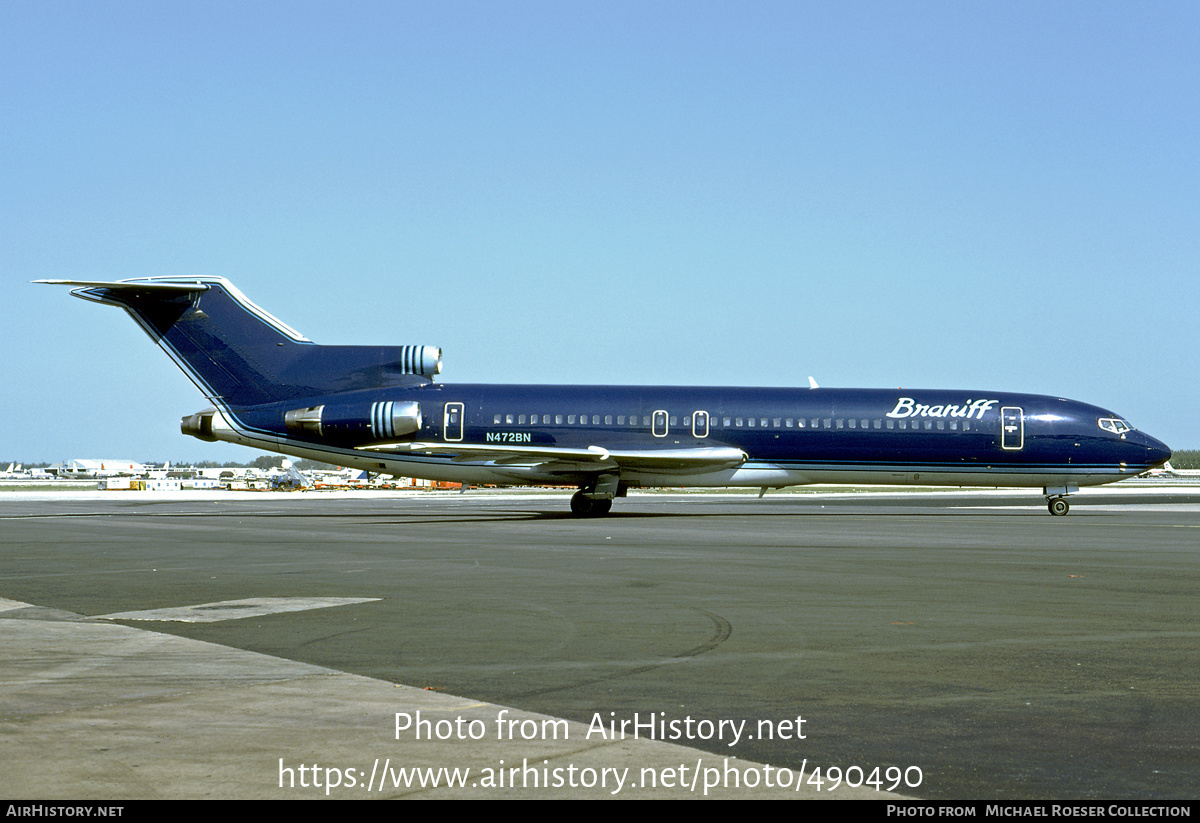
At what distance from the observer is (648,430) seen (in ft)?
111

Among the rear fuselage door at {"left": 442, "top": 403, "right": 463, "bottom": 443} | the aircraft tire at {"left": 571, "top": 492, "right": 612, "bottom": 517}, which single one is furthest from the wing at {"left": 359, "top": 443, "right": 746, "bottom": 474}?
the aircraft tire at {"left": 571, "top": 492, "right": 612, "bottom": 517}

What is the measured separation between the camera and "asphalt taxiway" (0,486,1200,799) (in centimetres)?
534

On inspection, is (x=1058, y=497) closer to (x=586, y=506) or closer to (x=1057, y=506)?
(x=1057, y=506)

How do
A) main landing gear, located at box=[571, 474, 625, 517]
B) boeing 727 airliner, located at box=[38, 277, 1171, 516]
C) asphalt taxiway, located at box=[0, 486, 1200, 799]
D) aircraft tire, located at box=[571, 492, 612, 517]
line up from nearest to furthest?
asphalt taxiway, located at box=[0, 486, 1200, 799]
boeing 727 airliner, located at box=[38, 277, 1171, 516]
main landing gear, located at box=[571, 474, 625, 517]
aircraft tire, located at box=[571, 492, 612, 517]

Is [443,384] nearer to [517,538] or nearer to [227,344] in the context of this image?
[227,344]

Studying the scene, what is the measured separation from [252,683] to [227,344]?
30.3 metres

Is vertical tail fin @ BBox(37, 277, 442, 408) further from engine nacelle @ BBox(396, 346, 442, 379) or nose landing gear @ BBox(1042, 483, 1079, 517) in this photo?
nose landing gear @ BBox(1042, 483, 1079, 517)

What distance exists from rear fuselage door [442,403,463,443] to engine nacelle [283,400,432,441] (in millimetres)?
818

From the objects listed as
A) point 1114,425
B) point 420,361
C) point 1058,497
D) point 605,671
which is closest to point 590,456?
point 420,361

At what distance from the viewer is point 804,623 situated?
10.5 meters

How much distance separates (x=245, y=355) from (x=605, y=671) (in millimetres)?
30166

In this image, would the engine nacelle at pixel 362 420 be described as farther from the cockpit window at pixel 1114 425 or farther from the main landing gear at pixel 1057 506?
the cockpit window at pixel 1114 425

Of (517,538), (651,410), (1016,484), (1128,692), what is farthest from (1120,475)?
(1128,692)

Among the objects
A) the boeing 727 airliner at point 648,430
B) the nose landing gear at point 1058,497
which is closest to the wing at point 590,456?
the boeing 727 airliner at point 648,430
